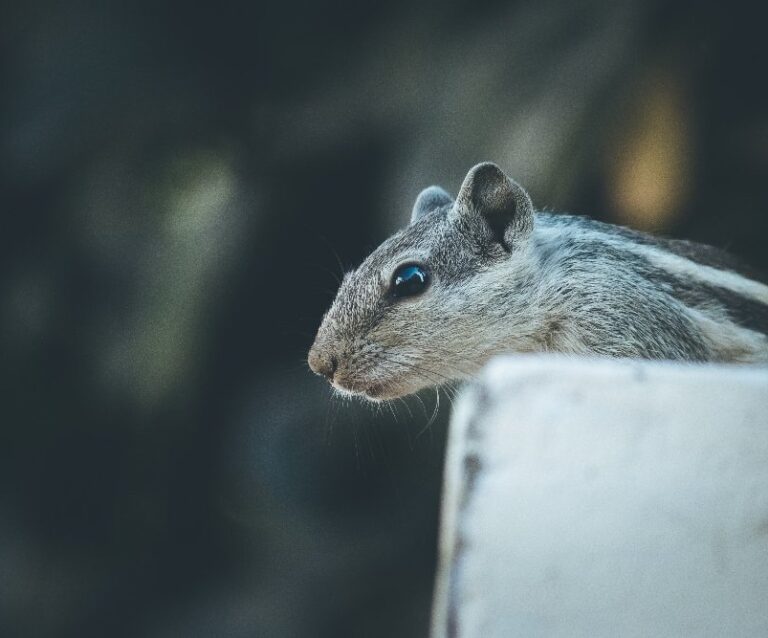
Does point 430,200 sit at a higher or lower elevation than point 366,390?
higher

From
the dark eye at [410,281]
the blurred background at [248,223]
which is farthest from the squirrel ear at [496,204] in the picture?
the blurred background at [248,223]

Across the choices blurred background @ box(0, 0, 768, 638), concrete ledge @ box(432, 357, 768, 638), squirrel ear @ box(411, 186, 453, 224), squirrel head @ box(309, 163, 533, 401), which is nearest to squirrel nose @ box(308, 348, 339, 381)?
squirrel head @ box(309, 163, 533, 401)

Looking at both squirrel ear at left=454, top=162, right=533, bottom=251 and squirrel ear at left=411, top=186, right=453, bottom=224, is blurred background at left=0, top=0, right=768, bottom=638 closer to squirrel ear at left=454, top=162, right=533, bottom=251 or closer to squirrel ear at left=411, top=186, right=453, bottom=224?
squirrel ear at left=411, top=186, right=453, bottom=224

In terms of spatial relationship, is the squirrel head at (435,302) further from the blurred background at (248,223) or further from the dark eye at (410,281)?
the blurred background at (248,223)

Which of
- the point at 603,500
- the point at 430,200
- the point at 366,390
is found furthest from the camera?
the point at 430,200

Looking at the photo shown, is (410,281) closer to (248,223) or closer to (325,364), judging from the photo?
(325,364)

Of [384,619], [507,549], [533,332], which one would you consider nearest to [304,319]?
[533,332]

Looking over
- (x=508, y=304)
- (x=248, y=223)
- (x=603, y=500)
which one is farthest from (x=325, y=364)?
(x=603, y=500)

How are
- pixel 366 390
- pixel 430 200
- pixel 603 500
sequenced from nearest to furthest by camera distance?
pixel 603 500
pixel 366 390
pixel 430 200
